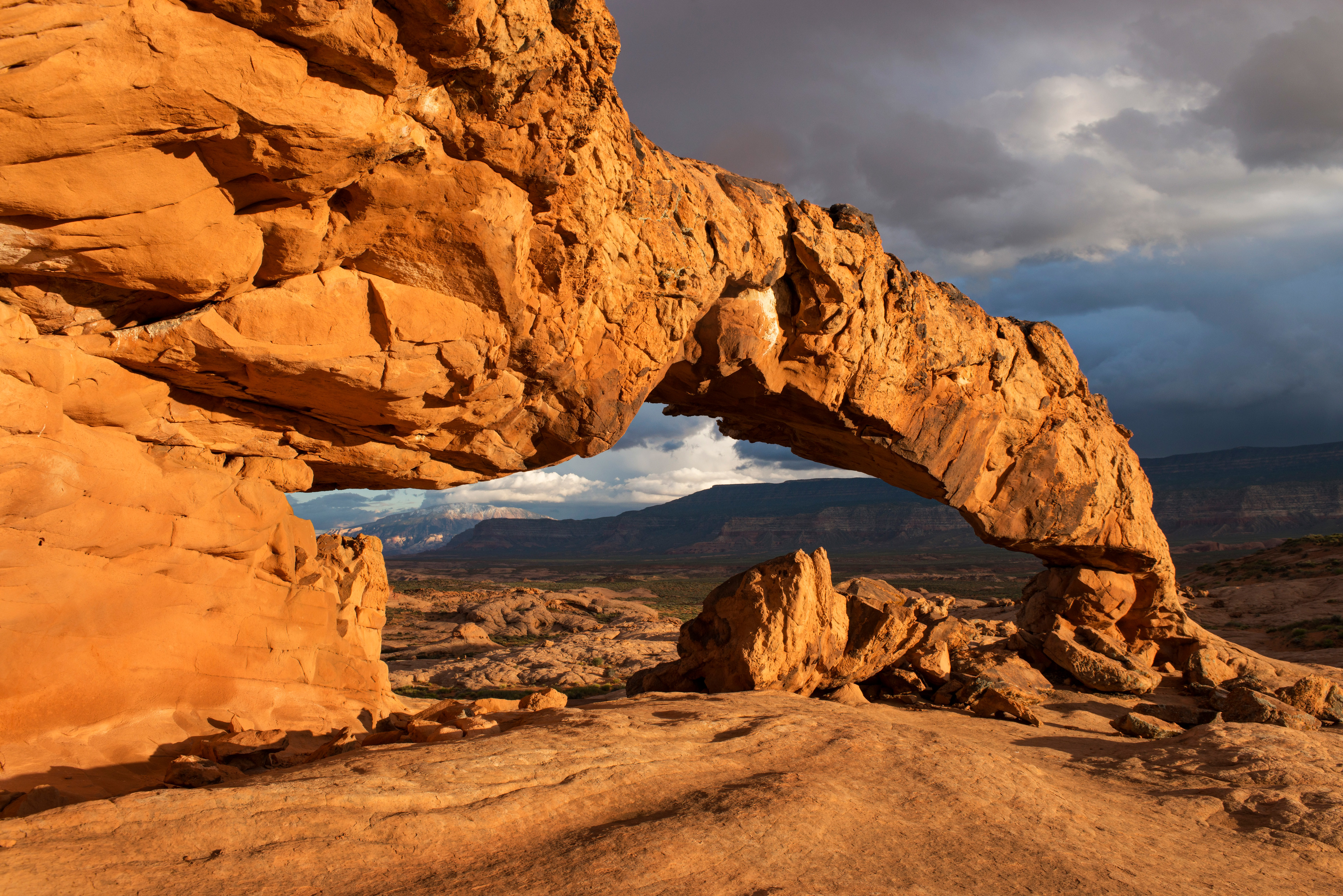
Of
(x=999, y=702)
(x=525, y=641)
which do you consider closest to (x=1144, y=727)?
(x=999, y=702)

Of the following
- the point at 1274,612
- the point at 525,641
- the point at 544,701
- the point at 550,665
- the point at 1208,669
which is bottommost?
the point at 525,641

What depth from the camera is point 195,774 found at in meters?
5.82

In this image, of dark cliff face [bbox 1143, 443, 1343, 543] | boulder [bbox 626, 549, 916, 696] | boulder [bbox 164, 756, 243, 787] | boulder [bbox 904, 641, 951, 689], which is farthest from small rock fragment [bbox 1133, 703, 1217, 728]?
dark cliff face [bbox 1143, 443, 1343, 543]

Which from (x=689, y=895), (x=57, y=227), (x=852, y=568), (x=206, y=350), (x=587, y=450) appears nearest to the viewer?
(x=689, y=895)

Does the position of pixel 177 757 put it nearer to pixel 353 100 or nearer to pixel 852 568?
pixel 353 100

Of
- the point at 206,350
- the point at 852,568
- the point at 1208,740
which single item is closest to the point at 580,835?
the point at 206,350

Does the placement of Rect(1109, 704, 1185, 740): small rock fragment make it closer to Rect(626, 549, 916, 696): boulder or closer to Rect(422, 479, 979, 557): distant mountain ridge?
Rect(626, 549, 916, 696): boulder

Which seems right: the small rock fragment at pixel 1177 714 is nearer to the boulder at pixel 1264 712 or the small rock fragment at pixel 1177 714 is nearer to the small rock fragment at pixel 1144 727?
the boulder at pixel 1264 712

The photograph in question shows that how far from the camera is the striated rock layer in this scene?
210 inches

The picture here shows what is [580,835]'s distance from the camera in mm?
5082

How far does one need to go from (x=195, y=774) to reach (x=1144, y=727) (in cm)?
1201

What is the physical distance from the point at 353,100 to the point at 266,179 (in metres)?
1.06

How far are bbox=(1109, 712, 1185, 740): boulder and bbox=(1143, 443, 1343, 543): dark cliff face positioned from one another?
99.4 m

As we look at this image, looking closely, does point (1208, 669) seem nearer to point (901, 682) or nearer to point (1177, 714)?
point (1177, 714)
